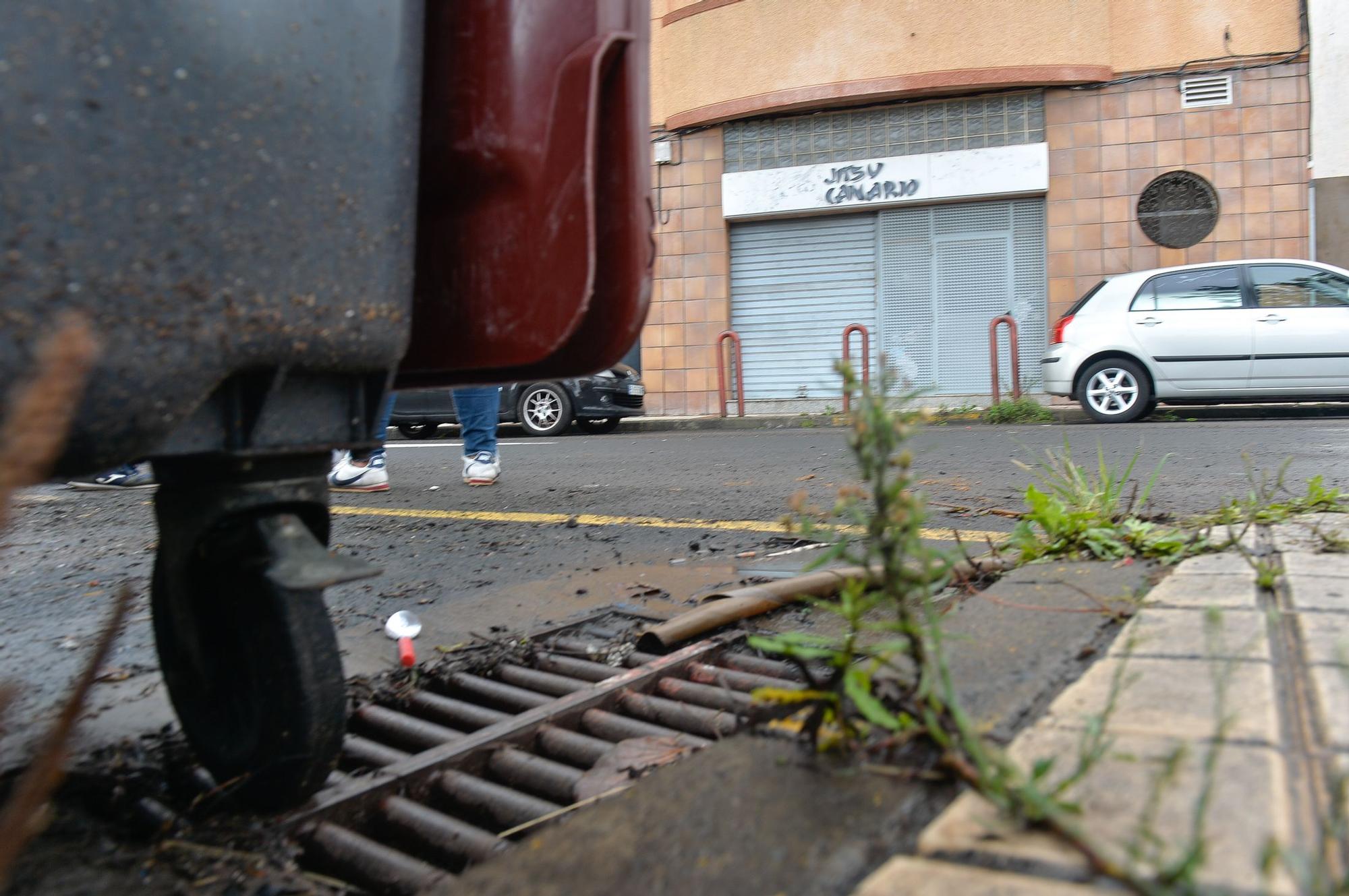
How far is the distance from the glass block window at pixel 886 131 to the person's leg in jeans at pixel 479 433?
32.4 feet

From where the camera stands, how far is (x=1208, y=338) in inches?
396

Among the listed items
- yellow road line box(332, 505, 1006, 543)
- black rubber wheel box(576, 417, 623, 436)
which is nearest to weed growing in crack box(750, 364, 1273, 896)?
yellow road line box(332, 505, 1006, 543)

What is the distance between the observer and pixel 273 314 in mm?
1347

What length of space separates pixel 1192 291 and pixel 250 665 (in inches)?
409

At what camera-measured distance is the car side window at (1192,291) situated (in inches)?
399

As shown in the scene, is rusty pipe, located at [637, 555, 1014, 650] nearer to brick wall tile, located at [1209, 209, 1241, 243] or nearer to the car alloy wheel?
the car alloy wheel

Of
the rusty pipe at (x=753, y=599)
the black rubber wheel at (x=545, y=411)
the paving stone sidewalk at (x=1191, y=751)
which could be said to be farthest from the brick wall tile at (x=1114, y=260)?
the paving stone sidewalk at (x=1191, y=751)

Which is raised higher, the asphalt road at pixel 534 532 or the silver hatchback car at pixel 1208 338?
the silver hatchback car at pixel 1208 338

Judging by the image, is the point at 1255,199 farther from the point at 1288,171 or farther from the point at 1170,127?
the point at 1170,127

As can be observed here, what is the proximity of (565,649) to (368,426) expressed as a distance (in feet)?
Answer: 3.54

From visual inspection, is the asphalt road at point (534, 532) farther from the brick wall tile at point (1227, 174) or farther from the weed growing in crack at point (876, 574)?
the brick wall tile at point (1227, 174)

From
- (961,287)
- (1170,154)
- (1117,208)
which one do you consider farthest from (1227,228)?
(961,287)

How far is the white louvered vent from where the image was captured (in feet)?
43.2

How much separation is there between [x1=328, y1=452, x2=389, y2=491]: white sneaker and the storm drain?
3604mm
